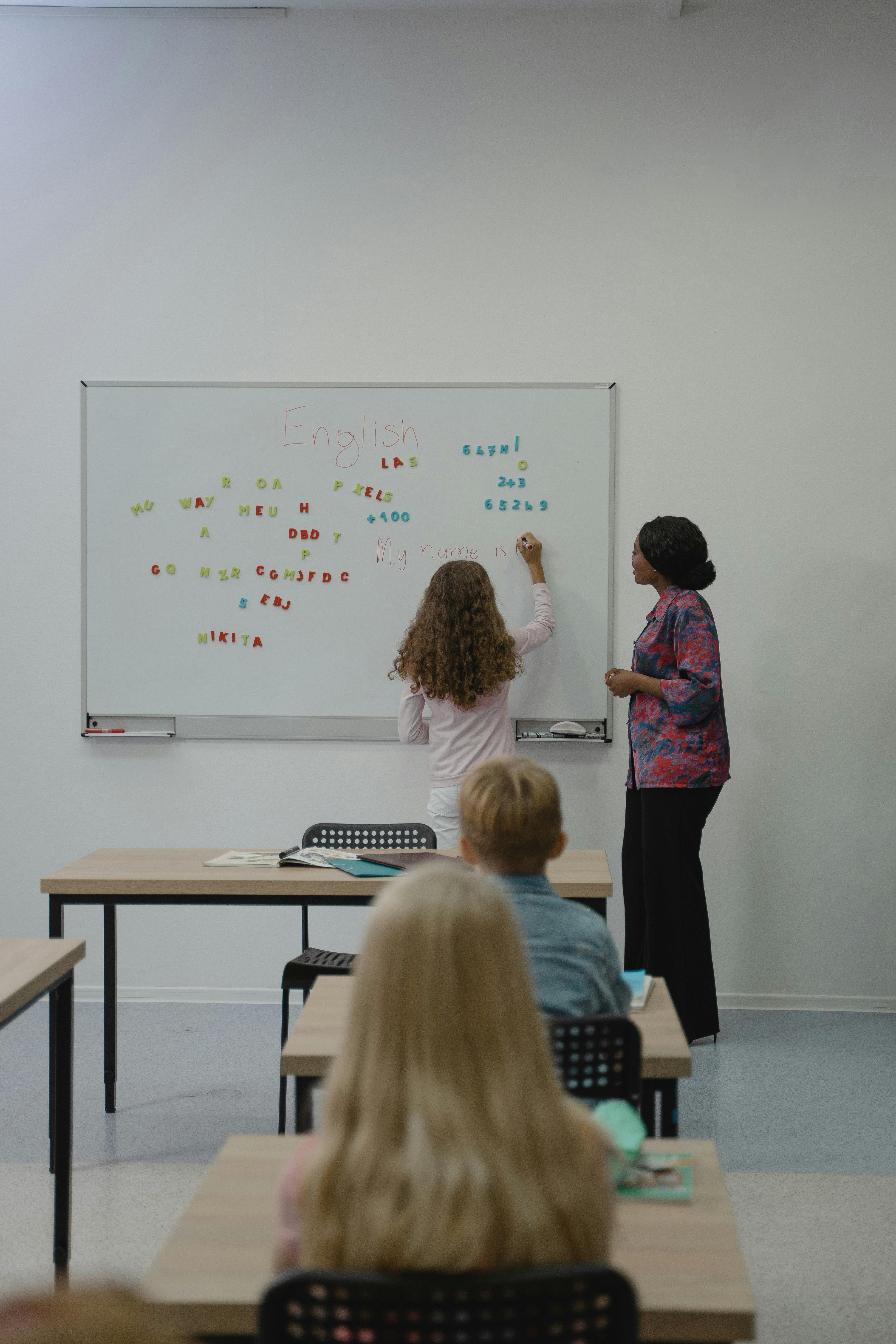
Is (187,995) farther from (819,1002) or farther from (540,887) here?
(540,887)

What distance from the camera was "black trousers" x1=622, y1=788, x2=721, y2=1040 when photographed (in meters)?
3.61

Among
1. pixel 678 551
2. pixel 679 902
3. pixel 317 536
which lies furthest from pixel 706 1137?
pixel 317 536

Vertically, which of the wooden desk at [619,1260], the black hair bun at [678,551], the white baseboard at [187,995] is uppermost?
the black hair bun at [678,551]

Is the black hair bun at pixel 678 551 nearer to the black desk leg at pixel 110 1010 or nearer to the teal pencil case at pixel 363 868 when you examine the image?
the teal pencil case at pixel 363 868

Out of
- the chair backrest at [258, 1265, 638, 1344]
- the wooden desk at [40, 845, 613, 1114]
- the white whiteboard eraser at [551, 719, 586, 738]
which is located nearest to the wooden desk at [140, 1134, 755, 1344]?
the chair backrest at [258, 1265, 638, 1344]

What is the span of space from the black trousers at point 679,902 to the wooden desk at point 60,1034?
6.43 ft

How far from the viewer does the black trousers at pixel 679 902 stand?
361cm

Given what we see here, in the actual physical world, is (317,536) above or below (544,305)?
below

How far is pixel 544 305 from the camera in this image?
407 cm

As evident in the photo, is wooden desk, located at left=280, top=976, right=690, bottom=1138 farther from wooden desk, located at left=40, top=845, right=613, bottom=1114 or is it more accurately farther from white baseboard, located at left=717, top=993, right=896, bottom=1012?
white baseboard, located at left=717, top=993, right=896, bottom=1012

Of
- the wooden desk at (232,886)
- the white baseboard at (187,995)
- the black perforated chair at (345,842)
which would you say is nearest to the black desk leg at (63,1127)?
the wooden desk at (232,886)

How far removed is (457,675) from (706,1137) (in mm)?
1498

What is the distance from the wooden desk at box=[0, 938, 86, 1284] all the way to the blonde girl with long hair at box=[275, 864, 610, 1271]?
49.5 inches

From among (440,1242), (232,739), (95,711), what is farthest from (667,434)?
(440,1242)
